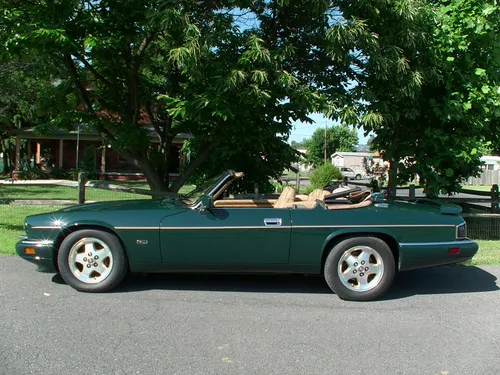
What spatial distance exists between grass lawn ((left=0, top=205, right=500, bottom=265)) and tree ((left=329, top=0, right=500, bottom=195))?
1410 mm

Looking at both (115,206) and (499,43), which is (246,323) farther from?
(499,43)

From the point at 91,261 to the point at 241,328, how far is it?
191 centimetres

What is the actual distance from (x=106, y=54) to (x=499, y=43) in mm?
6812

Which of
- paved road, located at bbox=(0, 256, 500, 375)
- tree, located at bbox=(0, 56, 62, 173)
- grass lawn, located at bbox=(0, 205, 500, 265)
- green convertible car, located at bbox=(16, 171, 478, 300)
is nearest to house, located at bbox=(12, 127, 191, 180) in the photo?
tree, located at bbox=(0, 56, 62, 173)

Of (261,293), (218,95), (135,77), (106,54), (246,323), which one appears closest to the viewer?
(246,323)

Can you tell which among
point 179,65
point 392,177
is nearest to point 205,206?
point 179,65

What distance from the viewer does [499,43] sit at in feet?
27.4

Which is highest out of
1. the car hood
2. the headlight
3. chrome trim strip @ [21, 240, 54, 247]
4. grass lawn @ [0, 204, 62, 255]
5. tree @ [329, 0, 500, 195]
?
tree @ [329, 0, 500, 195]

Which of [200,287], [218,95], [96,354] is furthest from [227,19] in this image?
[96,354]

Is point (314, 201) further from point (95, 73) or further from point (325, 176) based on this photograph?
point (325, 176)

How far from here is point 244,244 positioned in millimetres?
5090

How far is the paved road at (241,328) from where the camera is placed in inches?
140

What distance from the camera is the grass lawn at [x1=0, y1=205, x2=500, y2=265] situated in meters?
7.15

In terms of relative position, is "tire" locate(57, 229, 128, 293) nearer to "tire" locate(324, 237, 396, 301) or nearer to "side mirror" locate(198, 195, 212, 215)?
"side mirror" locate(198, 195, 212, 215)
